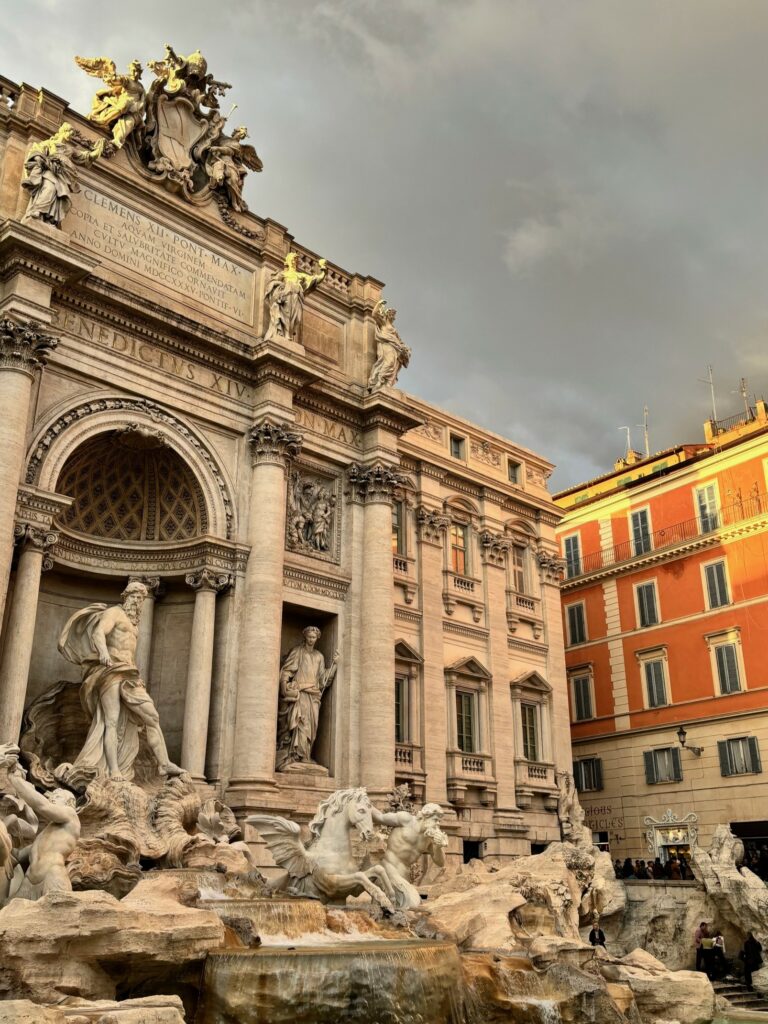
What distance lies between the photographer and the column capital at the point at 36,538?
1638 centimetres

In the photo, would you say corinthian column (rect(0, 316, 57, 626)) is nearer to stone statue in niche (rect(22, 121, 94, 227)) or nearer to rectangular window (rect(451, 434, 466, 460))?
stone statue in niche (rect(22, 121, 94, 227))

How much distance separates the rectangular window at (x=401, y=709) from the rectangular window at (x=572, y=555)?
13295 mm

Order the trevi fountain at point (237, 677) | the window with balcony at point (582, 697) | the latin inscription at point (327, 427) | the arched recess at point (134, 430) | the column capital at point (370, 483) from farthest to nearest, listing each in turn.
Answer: the window with balcony at point (582, 697) → the column capital at point (370, 483) → the latin inscription at point (327, 427) → the arched recess at point (134, 430) → the trevi fountain at point (237, 677)

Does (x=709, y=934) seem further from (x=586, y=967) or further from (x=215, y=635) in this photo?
(x=215, y=635)

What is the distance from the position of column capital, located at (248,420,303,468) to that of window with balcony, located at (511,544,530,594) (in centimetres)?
996

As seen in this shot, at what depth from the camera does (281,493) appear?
794 inches

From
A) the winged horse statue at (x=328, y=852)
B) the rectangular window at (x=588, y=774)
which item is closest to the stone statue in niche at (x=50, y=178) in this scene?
the winged horse statue at (x=328, y=852)

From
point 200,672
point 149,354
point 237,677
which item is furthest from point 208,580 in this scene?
point 149,354

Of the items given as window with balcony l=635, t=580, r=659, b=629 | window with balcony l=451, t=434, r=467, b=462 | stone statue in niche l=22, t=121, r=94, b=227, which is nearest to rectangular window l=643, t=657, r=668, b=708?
window with balcony l=635, t=580, r=659, b=629

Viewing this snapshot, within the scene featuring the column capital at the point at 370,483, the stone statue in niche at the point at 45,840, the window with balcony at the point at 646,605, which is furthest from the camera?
the window with balcony at the point at 646,605

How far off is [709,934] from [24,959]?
56.0ft

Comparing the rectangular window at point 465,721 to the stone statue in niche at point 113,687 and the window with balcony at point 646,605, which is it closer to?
the window with balcony at point 646,605

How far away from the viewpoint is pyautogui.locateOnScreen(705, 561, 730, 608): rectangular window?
29.3 meters

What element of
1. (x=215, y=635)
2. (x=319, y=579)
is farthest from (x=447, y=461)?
(x=215, y=635)
